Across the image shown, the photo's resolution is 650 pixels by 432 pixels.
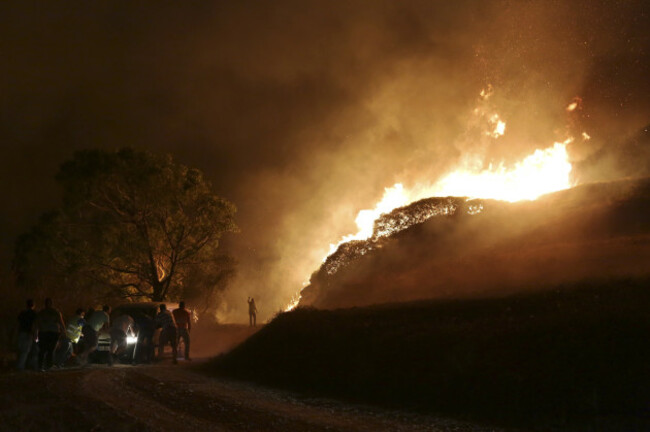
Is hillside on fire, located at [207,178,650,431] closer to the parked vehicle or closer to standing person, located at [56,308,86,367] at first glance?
the parked vehicle

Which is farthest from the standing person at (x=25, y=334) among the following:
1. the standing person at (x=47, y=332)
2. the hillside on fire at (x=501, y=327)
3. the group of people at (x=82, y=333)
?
the hillside on fire at (x=501, y=327)

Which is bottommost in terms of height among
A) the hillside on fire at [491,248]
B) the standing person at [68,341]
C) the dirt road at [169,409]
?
the dirt road at [169,409]

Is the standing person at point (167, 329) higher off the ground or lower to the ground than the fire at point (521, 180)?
lower

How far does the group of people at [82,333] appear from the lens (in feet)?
59.3

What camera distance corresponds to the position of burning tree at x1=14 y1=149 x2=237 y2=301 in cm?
3466

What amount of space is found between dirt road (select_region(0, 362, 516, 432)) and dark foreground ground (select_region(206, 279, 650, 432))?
3.47ft

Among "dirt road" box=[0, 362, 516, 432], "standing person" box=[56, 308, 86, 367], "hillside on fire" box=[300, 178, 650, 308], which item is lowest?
"dirt road" box=[0, 362, 516, 432]

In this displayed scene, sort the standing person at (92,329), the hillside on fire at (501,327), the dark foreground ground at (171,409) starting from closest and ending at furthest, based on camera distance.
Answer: the dark foreground ground at (171,409)
the hillside on fire at (501,327)
the standing person at (92,329)

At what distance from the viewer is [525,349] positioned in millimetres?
12891

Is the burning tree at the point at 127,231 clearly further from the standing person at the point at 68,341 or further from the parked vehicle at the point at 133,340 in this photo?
the standing person at the point at 68,341

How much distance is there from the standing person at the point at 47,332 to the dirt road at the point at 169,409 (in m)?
2.42

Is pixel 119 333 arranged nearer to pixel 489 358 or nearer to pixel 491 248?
pixel 489 358

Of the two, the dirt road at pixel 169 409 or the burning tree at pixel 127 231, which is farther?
the burning tree at pixel 127 231

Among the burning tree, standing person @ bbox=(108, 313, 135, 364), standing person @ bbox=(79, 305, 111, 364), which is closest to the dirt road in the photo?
standing person @ bbox=(79, 305, 111, 364)
